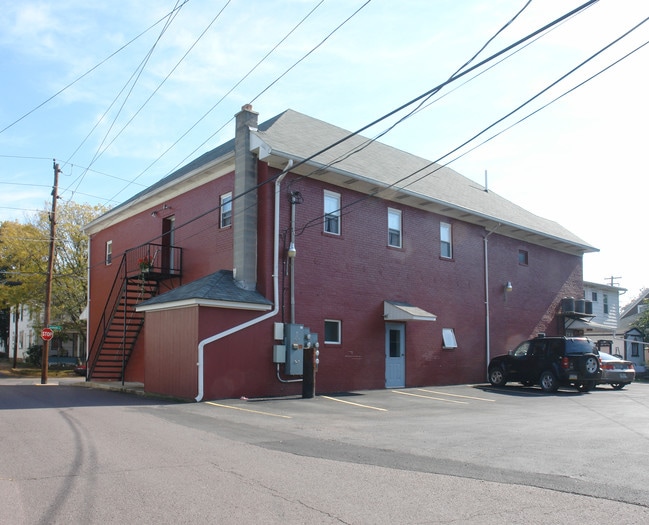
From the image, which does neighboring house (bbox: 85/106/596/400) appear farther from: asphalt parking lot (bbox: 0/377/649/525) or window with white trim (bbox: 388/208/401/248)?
asphalt parking lot (bbox: 0/377/649/525)

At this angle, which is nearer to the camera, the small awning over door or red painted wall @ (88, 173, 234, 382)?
red painted wall @ (88, 173, 234, 382)

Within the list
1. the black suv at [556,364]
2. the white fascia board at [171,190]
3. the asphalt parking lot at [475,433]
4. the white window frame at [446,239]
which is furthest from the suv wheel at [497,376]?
the white fascia board at [171,190]

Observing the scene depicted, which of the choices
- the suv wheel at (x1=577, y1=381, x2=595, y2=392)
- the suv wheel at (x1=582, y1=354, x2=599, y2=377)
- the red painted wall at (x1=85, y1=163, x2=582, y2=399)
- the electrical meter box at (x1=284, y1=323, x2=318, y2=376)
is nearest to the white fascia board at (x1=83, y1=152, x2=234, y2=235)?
the red painted wall at (x1=85, y1=163, x2=582, y2=399)

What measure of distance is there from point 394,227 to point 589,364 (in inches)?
295

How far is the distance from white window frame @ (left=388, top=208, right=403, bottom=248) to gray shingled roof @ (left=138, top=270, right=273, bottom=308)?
5778 mm

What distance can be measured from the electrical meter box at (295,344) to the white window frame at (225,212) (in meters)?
3.91

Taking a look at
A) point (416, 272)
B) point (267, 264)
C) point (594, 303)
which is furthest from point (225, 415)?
point (594, 303)

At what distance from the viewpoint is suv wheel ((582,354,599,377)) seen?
60.4 ft

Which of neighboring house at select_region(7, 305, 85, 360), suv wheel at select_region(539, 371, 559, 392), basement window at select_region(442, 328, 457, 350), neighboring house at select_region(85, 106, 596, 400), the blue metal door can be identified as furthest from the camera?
neighboring house at select_region(7, 305, 85, 360)

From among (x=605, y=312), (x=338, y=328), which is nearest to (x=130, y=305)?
(x=338, y=328)

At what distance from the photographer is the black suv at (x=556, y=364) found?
18.5m

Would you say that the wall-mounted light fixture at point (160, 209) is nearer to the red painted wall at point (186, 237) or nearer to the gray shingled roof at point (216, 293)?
the red painted wall at point (186, 237)

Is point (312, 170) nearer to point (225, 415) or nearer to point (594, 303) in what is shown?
point (225, 415)

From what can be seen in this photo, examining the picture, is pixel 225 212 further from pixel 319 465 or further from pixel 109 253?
pixel 319 465
